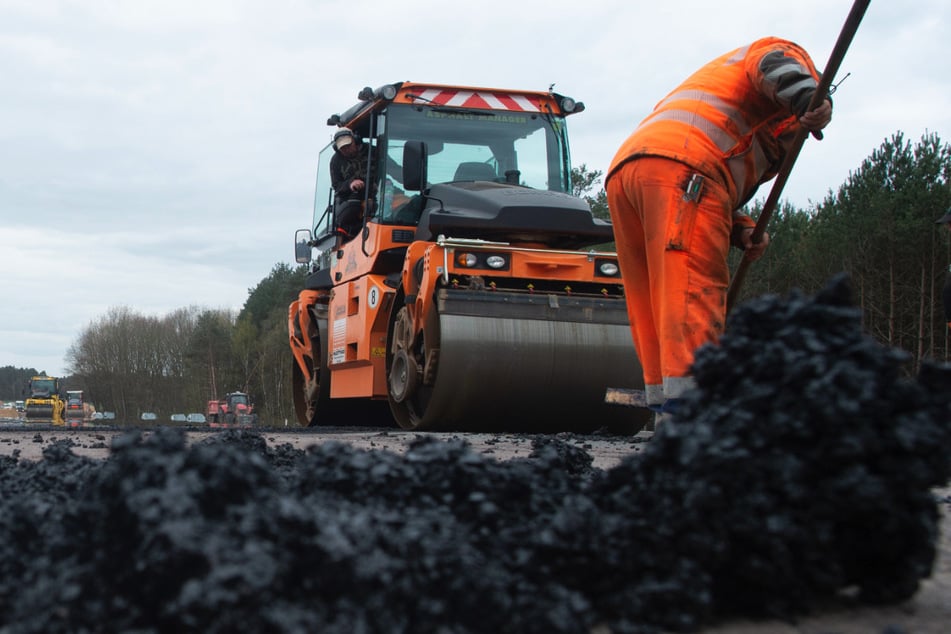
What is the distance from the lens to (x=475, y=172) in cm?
870

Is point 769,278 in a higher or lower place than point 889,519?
higher

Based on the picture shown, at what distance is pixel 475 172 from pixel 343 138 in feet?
4.09

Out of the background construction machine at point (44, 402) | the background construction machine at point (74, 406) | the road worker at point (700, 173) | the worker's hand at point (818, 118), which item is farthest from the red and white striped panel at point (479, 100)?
the background construction machine at point (74, 406)

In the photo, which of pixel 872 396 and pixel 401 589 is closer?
pixel 401 589

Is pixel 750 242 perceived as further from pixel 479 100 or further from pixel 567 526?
pixel 479 100

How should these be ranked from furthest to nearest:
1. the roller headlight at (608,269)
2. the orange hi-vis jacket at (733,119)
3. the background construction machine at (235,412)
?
the background construction machine at (235,412) < the roller headlight at (608,269) < the orange hi-vis jacket at (733,119)

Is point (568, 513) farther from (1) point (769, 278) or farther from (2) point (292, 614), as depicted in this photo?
(1) point (769, 278)

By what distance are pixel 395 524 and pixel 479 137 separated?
7.41 metres

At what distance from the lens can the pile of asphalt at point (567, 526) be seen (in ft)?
4.62

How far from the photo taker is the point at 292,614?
1307 millimetres

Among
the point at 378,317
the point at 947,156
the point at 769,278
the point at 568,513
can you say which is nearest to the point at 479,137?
the point at 378,317

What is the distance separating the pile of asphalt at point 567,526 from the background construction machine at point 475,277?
505 cm

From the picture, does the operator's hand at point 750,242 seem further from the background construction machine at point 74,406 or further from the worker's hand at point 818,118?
the background construction machine at point 74,406

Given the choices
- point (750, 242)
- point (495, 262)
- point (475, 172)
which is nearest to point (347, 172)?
point (475, 172)
